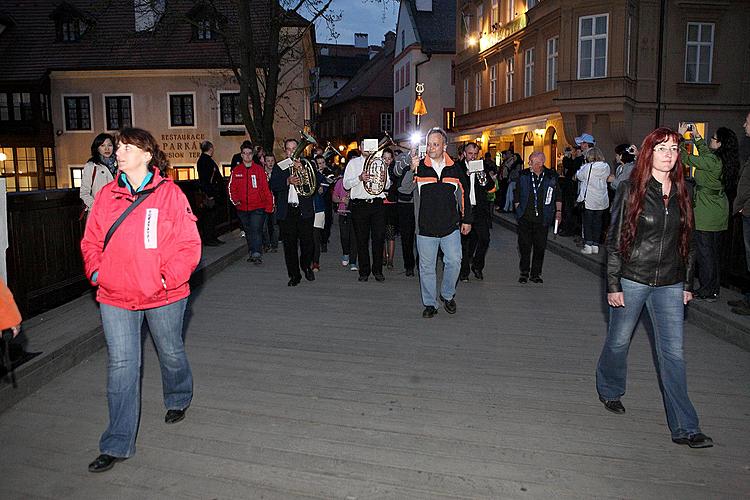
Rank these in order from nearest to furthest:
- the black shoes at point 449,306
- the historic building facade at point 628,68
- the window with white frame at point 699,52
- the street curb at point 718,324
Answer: the street curb at point 718,324 → the black shoes at point 449,306 → the historic building facade at point 628,68 → the window with white frame at point 699,52

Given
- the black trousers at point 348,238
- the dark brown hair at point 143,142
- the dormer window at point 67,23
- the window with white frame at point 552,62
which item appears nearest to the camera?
the dark brown hair at point 143,142

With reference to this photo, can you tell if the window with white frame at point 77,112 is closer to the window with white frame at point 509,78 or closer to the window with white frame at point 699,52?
the window with white frame at point 509,78

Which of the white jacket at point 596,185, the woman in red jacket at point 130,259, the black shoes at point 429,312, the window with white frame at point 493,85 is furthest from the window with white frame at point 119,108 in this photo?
the woman in red jacket at point 130,259

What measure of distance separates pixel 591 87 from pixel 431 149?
718 inches

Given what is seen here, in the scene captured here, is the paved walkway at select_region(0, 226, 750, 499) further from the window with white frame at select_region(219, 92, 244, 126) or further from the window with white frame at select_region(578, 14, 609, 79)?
the window with white frame at select_region(219, 92, 244, 126)

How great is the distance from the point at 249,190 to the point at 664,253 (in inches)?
363

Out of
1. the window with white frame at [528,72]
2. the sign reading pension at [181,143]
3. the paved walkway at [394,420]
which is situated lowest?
the paved walkway at [394,420]

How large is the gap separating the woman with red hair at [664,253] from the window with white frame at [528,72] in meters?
25.4

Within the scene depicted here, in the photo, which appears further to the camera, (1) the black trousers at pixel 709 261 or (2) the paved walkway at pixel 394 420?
(1) the black trousers at pixel 709 261

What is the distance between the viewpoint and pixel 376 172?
10.5 meters

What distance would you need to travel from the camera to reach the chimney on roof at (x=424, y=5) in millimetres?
50312

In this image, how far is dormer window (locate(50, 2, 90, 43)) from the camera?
33.5 meters

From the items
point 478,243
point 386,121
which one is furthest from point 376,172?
point 386,121

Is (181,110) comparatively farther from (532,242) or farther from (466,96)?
(532,242)
